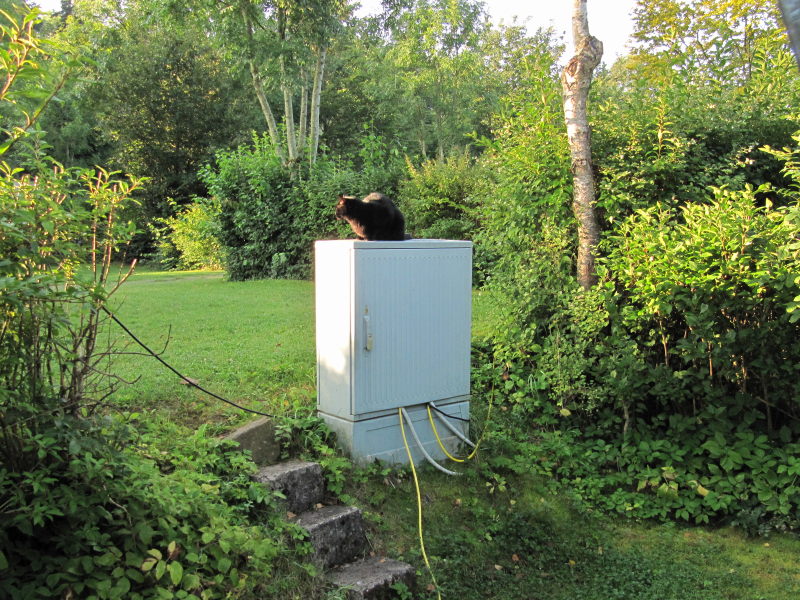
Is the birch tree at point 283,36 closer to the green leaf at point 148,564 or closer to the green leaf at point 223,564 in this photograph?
the green leaf at point 223,564

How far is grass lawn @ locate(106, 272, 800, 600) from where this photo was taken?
3.43 metres

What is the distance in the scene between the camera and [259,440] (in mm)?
3527

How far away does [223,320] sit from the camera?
6.48 m

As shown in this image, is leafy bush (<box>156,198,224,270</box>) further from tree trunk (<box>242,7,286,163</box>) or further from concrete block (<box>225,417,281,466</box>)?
concrete block (<box>225,417,281,466</box>)

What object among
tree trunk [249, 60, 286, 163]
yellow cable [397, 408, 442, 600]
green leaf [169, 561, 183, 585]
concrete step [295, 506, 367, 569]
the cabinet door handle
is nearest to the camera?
green leaf [169, 561, 183, 585]

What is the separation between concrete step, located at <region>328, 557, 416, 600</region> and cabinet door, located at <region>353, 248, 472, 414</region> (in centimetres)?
91

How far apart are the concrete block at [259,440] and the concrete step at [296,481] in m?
0.08

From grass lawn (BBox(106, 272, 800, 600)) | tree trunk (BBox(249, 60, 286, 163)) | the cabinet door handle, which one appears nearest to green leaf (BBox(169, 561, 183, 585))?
grass lawn (BBox(106, 272, 800, 600))

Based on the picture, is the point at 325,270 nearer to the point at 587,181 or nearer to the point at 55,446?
the point at 55,446

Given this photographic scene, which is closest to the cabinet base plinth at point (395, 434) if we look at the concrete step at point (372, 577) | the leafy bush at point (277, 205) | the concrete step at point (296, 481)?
the concrete step at point (296, 481)

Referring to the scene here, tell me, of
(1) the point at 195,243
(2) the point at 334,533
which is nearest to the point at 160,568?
(2) the point at 334,533

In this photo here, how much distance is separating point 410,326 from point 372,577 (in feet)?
5.04

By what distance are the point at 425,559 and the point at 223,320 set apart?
392cm

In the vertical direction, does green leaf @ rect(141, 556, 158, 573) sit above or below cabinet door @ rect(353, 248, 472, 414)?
below
